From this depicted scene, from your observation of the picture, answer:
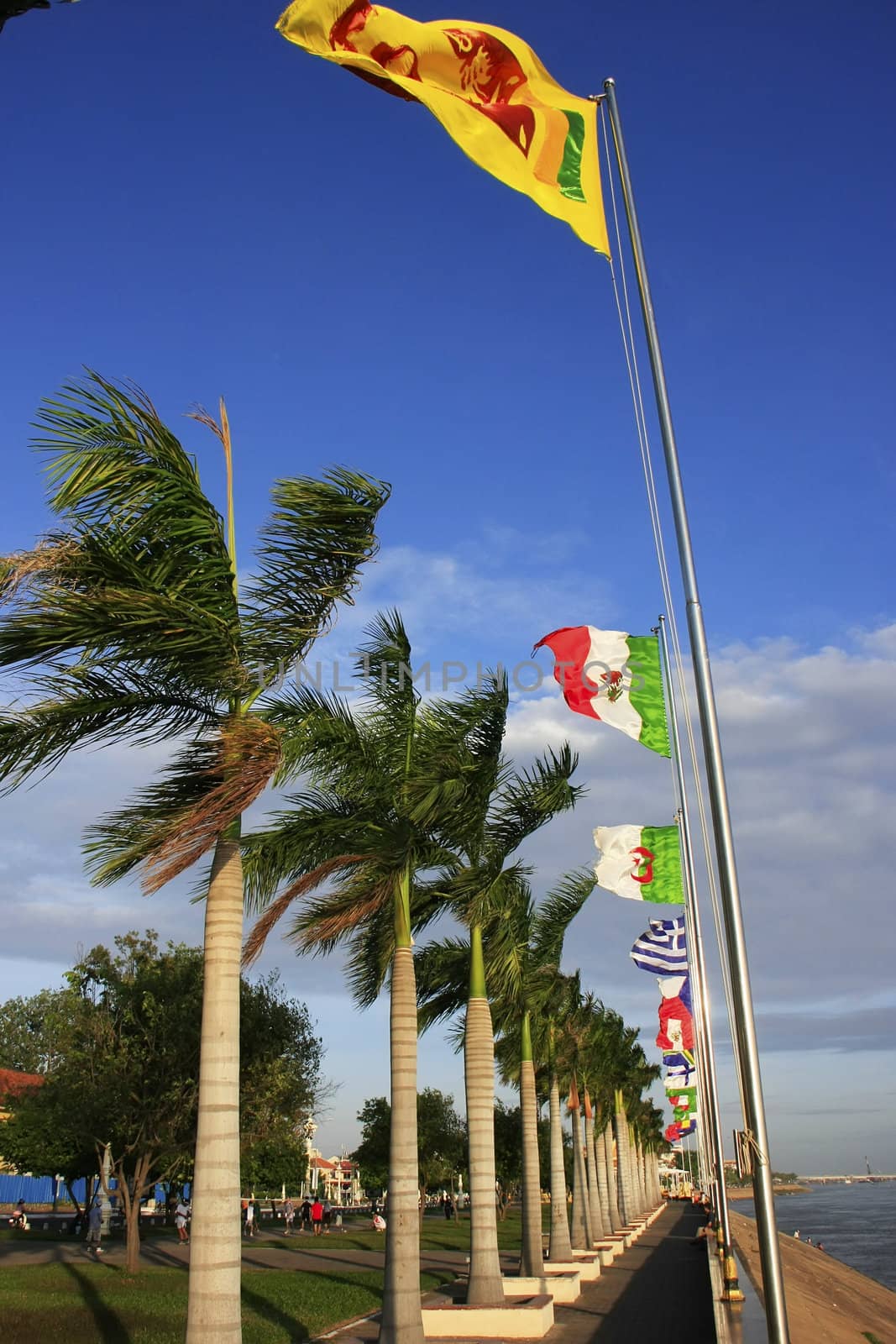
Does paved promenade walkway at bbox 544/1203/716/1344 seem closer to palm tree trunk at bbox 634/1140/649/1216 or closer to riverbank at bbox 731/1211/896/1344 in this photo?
riverbank at bbox 731/1211/896/1344

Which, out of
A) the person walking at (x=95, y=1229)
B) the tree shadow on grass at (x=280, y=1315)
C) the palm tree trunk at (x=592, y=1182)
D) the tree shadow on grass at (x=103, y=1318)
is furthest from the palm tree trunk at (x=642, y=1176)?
the tree shadow on grass at (x=103, y=1318)

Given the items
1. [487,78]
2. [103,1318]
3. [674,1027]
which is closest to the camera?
[487,78]

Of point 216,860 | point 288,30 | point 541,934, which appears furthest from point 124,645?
point 541,934

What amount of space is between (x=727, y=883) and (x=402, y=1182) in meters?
7.87

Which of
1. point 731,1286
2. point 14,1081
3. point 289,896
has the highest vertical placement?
point 289,896

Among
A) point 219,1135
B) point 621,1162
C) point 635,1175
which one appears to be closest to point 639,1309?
point 219,1135

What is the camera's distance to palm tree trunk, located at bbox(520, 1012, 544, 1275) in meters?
20.2

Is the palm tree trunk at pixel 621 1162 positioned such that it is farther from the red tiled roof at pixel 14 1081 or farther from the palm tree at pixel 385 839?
the palm tree at pixel 385 839

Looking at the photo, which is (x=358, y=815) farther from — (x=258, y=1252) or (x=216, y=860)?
(x=258, y=1252)

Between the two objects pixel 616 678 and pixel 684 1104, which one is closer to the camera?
pixel 616 678

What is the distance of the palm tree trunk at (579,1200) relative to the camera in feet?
105

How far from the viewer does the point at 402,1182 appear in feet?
42.8

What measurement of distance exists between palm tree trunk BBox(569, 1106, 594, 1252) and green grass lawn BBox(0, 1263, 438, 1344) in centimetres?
891

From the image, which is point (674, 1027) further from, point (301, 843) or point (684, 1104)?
point (301, 843)
